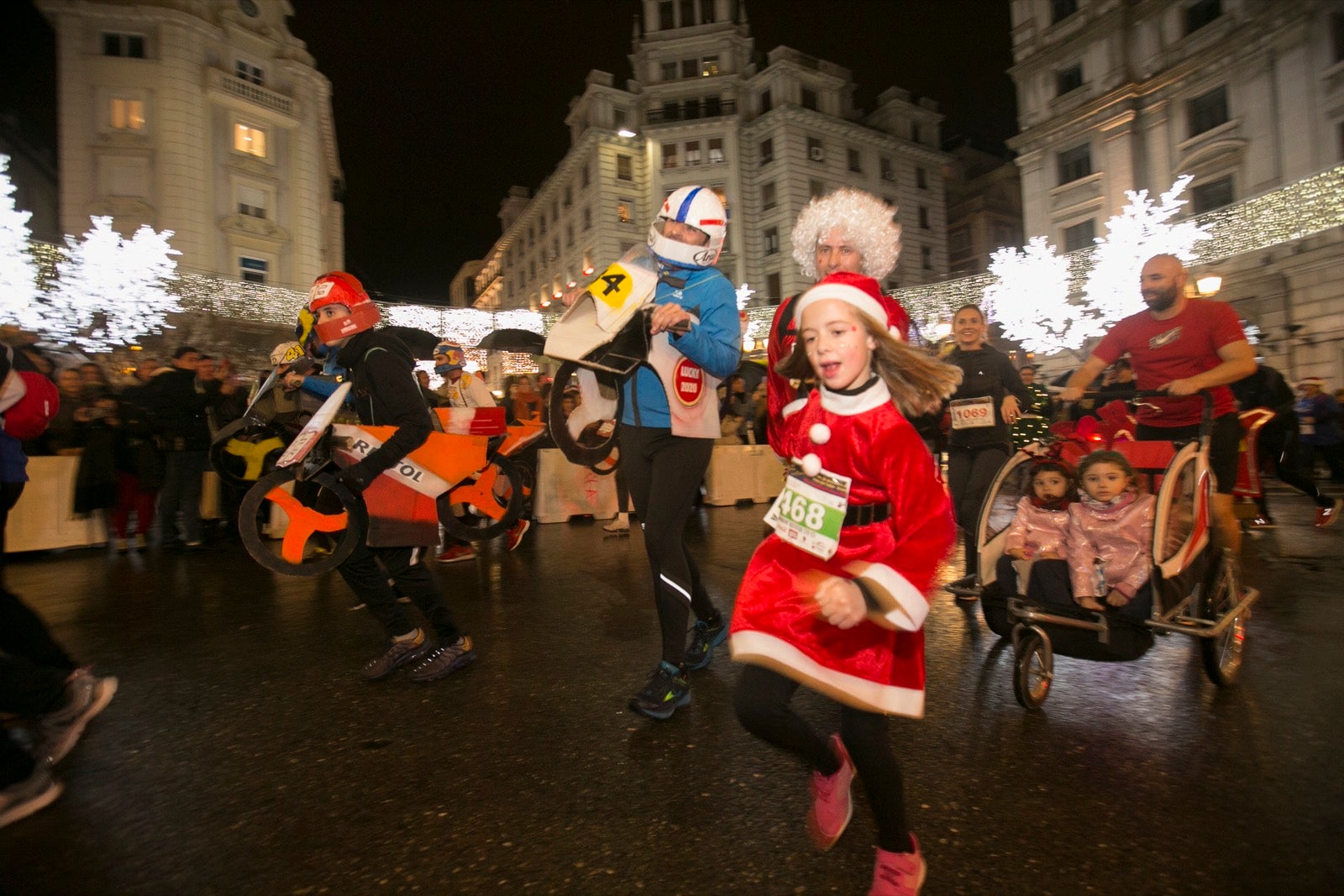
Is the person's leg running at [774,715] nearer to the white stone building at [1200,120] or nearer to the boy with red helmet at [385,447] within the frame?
the boy with red helmet at [385,447]

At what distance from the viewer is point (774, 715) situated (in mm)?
1974

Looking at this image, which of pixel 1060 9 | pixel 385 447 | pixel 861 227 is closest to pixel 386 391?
pixel 385 447

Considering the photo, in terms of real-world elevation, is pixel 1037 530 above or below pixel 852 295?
below

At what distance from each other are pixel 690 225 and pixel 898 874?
2.48 metres

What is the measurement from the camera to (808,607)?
1.95 meters

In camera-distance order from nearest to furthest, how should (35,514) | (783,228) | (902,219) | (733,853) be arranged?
(733,853) < (35,514) < (783,228) < (902,219)

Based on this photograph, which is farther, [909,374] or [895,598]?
[909,374]

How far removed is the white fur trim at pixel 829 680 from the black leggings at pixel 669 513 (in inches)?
49.4

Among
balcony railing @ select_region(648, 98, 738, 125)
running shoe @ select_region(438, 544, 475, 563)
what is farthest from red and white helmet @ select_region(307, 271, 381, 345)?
balcony railing @ select_region(648, 98, 738, 125)

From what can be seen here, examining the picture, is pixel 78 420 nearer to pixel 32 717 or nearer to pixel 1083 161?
pixel 32 717

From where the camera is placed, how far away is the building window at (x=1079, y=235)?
3040 cm

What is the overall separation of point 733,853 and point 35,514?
921 centimetres

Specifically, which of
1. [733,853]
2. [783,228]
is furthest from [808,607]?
[783,228]

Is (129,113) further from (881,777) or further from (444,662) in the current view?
(881,777)
